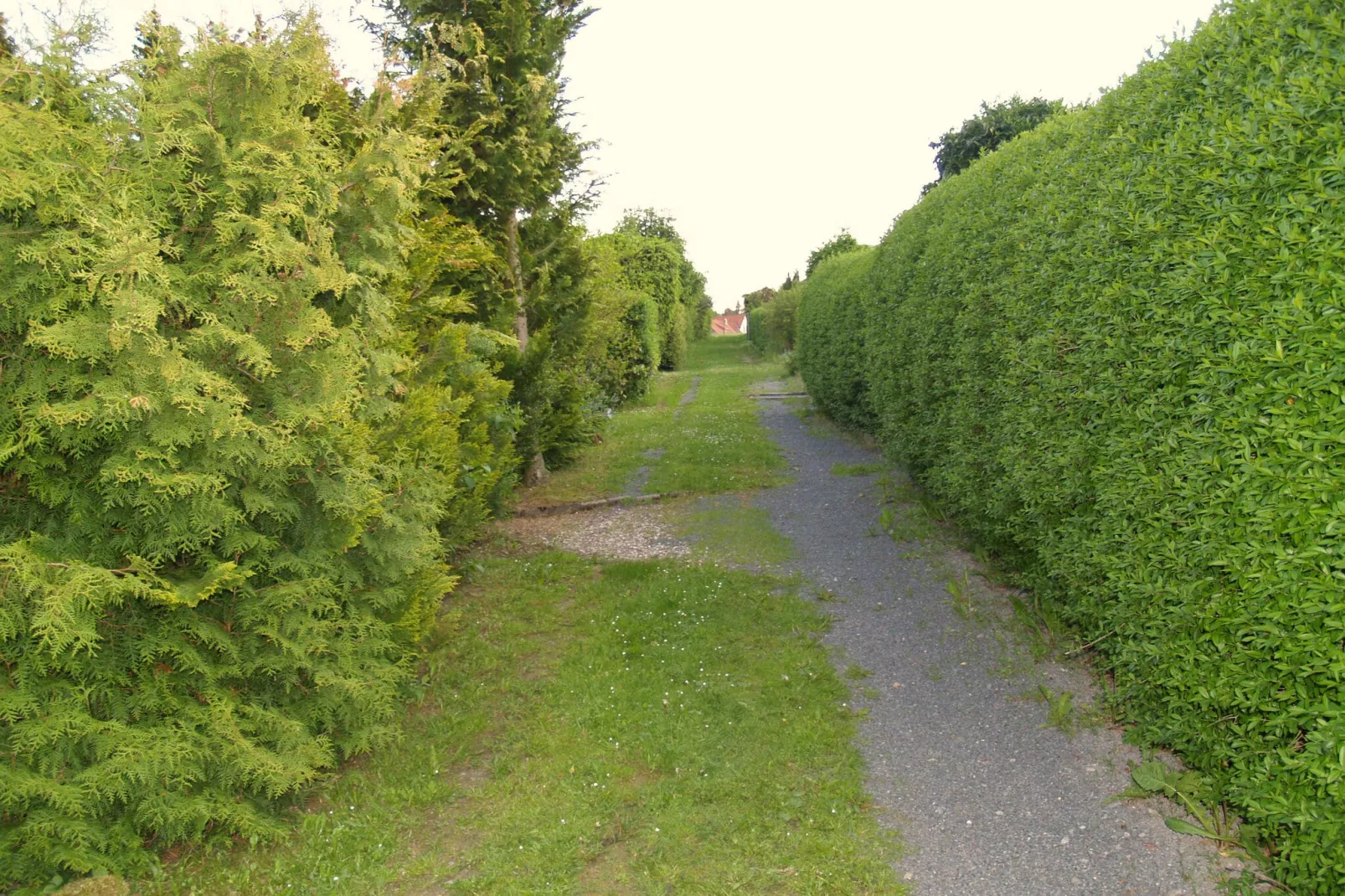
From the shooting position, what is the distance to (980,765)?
156 inches

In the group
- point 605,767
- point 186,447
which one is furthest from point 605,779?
point 186,447

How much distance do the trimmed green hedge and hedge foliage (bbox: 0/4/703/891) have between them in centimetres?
843

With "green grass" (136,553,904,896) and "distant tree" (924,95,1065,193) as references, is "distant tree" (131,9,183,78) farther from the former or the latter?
"distant tree" (924,95,1065,193)

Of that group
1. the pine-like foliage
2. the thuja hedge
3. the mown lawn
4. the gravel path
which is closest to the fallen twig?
the mown lawn

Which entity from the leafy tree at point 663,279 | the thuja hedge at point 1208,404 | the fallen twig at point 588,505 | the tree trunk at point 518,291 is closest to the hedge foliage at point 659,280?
the leafy tree at point 663,279

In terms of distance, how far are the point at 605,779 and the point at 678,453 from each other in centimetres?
884

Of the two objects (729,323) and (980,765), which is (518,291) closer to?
(980,765)

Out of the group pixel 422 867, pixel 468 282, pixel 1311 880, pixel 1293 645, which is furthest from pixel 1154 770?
pixel 468 282

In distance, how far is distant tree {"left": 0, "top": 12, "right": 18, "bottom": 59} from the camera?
2.99m

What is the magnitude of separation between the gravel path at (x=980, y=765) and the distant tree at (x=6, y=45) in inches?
190

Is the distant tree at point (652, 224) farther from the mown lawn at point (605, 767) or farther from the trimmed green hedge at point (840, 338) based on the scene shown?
the mown lawn at point (605, 767)

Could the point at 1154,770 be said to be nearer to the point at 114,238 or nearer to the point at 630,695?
the point at 630,695

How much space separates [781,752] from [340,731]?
7.68 ft

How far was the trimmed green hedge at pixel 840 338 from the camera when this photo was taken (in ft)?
41.4
